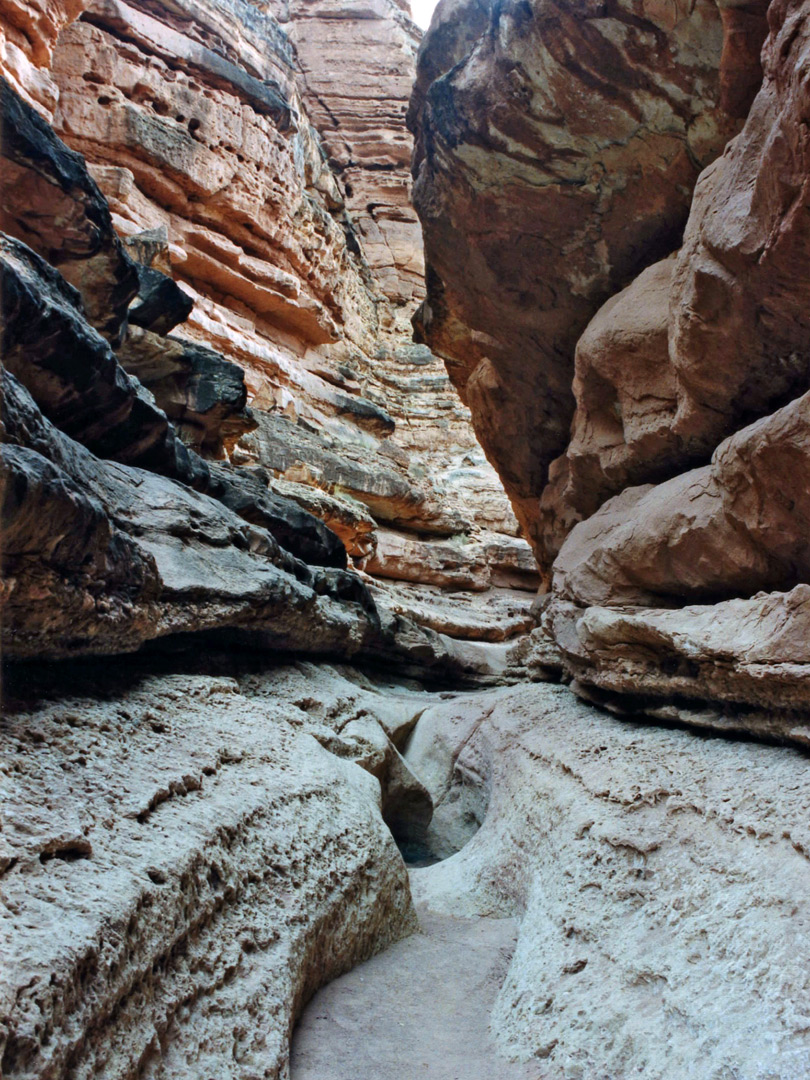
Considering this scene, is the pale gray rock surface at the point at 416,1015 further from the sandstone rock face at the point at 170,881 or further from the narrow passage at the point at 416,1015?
the sandstone rock face at the point at 170,881

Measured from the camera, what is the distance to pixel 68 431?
4.71 m

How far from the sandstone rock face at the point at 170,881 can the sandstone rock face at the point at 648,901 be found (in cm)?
80

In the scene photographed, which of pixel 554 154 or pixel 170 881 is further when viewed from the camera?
pixel 554 154

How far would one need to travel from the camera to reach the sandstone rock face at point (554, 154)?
461 centimetres

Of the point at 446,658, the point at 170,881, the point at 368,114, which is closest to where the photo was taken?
the point at 170,881

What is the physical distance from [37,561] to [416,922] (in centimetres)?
267

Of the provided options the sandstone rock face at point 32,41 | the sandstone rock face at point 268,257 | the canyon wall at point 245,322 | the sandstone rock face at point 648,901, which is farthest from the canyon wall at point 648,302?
the sandstone rock face at point 32,41

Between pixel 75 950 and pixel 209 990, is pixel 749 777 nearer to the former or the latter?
pixel 209 990

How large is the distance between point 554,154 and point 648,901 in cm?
537

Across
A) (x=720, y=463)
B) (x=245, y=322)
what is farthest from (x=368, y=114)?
(x=720, y=463)

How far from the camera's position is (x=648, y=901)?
2.77 m

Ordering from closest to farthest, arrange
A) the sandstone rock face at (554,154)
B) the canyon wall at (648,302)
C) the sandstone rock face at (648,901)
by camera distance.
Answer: the sandstone rock face at (648,901) → the canyon wall at (648,302) → the sandstone rock face at (554,154)

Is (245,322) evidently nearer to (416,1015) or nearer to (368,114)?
(368,114)

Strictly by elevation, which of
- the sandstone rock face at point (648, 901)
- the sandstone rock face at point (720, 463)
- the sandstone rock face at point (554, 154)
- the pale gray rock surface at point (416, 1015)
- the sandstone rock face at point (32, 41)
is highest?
the sandstone rock face at point (32, 41)
